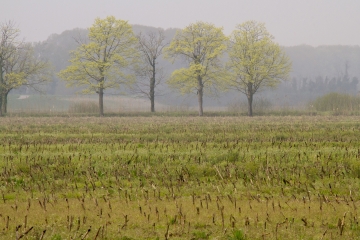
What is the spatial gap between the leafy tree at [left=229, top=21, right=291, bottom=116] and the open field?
36942mm

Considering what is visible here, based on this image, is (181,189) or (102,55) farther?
(102,55)

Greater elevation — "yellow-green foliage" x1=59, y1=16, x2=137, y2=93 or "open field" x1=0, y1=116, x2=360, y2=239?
"yellow-green foliage" x1=59, y1=16, x2=137, y2=93

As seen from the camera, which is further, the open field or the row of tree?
the row of tree

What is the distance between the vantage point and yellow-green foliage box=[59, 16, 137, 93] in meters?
56.0

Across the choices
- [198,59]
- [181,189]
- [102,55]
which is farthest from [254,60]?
[181,189]

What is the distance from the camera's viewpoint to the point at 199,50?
192ft

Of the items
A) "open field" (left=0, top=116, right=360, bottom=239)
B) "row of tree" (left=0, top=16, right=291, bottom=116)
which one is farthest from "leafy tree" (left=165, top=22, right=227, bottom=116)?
"open field" (left=0, top=116, right=360, bottom=239)

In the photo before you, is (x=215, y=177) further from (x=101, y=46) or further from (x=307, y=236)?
(x=101, y=46)

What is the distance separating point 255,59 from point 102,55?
2041cm

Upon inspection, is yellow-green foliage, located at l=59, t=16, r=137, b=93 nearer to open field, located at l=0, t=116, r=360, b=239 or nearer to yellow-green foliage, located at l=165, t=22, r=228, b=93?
yellow-green foliage, located at l=165, t=22, r=228, b=93

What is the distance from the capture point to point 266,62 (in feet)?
182

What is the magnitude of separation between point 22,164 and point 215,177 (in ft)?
20.4

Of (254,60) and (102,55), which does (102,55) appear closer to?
(102,55)

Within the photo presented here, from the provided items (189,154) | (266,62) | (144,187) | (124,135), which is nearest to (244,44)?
(266,62)
